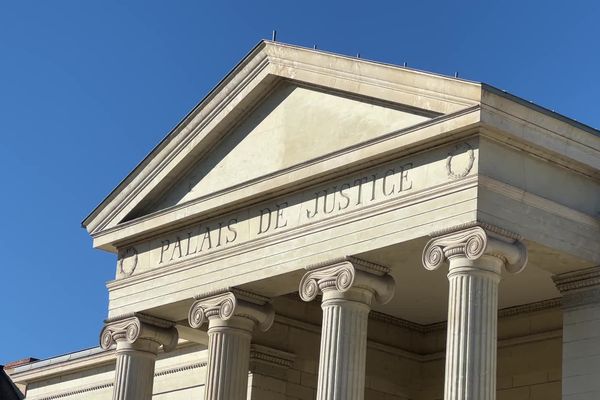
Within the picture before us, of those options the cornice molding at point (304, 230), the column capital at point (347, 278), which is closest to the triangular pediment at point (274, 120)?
the cornice molding at point (304, 230)

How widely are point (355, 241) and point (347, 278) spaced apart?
1.08 m

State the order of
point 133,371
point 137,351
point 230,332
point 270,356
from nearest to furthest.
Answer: point 230,332
point 133,371
point 137,351
point 270,356

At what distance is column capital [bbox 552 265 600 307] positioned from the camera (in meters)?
41.8

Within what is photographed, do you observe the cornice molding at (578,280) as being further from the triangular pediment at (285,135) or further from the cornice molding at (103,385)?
the cornice molding at (103,385)

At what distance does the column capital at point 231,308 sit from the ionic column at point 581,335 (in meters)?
Answer: 9.94

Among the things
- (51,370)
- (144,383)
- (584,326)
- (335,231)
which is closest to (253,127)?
(335,231)

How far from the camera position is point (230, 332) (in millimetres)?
47156

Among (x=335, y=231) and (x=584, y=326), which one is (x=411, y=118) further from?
(x=584, y=326)

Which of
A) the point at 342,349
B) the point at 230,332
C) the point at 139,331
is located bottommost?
the point at 342,349

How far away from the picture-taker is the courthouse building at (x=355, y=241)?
4022 centimetres

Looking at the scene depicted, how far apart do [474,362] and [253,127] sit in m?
12.7

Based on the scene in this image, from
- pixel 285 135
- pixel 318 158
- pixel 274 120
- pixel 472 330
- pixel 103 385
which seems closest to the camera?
pixel 472 330

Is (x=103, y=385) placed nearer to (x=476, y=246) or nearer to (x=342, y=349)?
(x=342, y=349)

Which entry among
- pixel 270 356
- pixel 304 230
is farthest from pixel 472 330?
pixel 270 356
